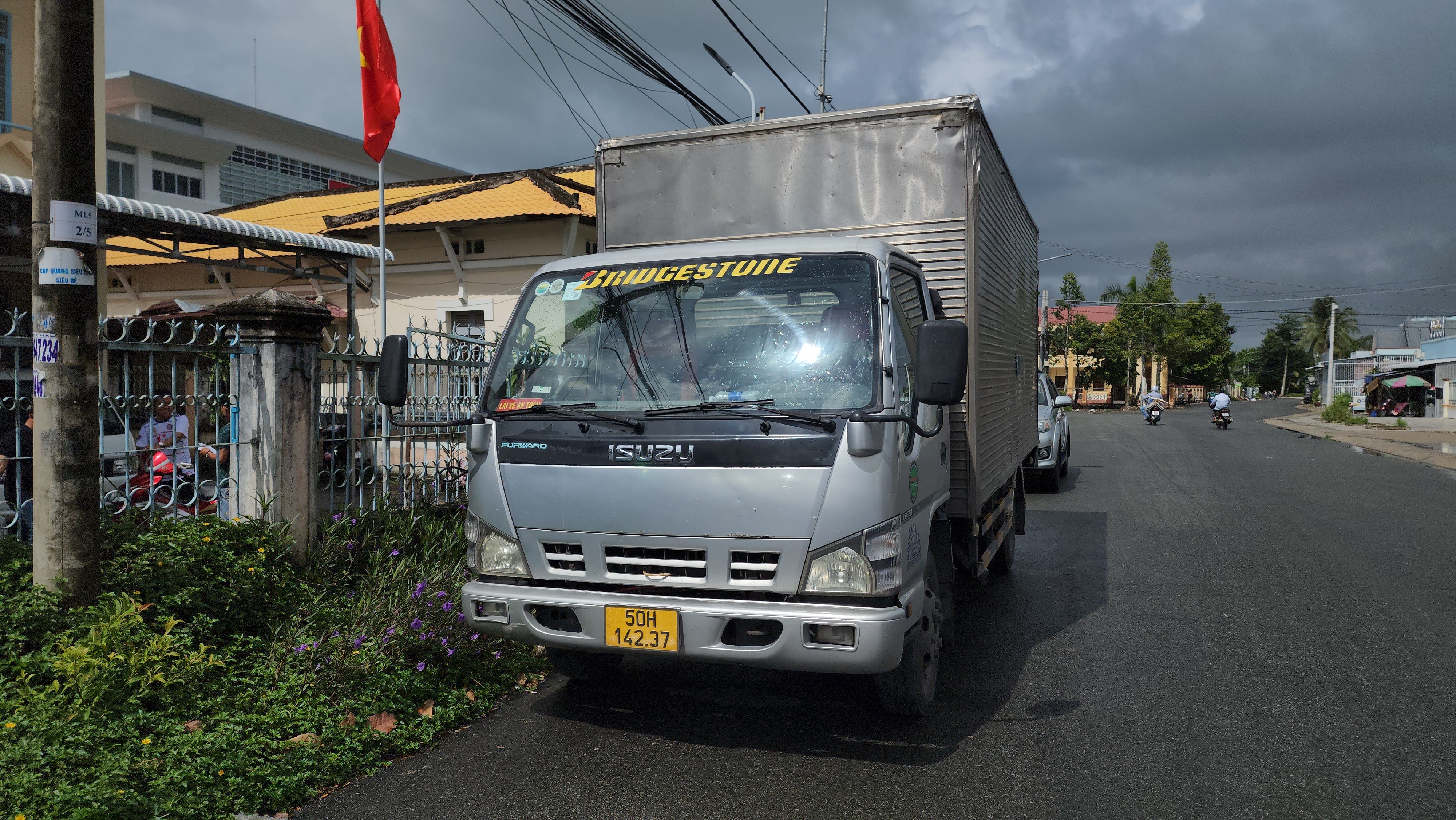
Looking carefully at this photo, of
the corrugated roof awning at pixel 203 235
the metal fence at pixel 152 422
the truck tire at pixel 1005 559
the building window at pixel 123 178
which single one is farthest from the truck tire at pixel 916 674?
the building window at pixel 123 178

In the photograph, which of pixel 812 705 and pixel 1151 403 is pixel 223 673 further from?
pixel 1151 403

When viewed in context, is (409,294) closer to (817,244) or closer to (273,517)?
(273,517)

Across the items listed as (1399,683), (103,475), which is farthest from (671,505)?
(1399,683)

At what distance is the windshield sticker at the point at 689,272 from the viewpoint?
420cm

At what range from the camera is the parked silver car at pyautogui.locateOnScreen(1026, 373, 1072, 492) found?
42.2 ft

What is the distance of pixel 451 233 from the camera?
16953mm

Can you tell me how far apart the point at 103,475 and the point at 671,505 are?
344cm

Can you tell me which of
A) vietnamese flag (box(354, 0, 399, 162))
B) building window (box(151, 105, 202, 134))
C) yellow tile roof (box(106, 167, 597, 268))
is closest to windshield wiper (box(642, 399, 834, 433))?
vietnamese flag (box(354, 0, 399, 162))

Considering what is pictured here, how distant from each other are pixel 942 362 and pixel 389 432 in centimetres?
460

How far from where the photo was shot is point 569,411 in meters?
4.01

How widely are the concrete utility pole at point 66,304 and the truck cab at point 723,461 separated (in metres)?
1.24

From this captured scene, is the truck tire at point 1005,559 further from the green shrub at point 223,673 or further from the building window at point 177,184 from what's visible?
the building window at point 177,184

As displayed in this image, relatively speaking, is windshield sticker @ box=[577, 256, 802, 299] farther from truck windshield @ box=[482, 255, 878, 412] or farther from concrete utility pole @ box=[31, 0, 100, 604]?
concrete utility pole @ box=[31, 0, 100, 604]

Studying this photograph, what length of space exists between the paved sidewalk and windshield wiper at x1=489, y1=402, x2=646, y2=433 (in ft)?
60.5
